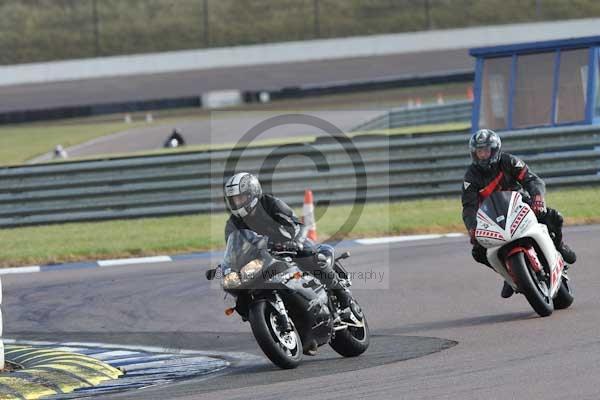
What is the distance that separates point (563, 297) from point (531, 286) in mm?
678

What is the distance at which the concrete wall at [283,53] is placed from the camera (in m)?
44.0

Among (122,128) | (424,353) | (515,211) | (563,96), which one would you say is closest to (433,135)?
(563,96)

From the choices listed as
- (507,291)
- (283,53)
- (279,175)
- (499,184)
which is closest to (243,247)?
(499,184)

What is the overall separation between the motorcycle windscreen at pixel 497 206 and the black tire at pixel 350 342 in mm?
1526

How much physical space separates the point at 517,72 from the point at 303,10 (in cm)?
2947

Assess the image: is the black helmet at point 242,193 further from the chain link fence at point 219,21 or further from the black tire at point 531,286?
the chain link fence at point 219,21

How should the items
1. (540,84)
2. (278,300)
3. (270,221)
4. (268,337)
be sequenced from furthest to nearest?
1. (540,84)
2. (270,221)
3. (278,300)
4. (268,337)

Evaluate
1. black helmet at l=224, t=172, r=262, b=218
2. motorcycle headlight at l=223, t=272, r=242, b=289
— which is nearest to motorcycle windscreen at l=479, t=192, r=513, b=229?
black helmet at l=224, t=172, r=262, b=218

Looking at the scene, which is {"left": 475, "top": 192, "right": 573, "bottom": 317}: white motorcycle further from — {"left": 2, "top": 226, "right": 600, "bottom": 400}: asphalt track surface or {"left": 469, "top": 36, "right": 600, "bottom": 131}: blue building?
{"left": 469, "top": 36, "right": 600, "bottom": 131}: blue building

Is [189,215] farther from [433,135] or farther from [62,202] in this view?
[433,135]

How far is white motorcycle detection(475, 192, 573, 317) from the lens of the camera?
382 inches

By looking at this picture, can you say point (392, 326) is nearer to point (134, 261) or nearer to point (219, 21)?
point (134, 261)

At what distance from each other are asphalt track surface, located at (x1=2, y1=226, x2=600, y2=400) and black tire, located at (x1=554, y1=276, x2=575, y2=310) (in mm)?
126

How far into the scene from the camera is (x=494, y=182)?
1024 cm
